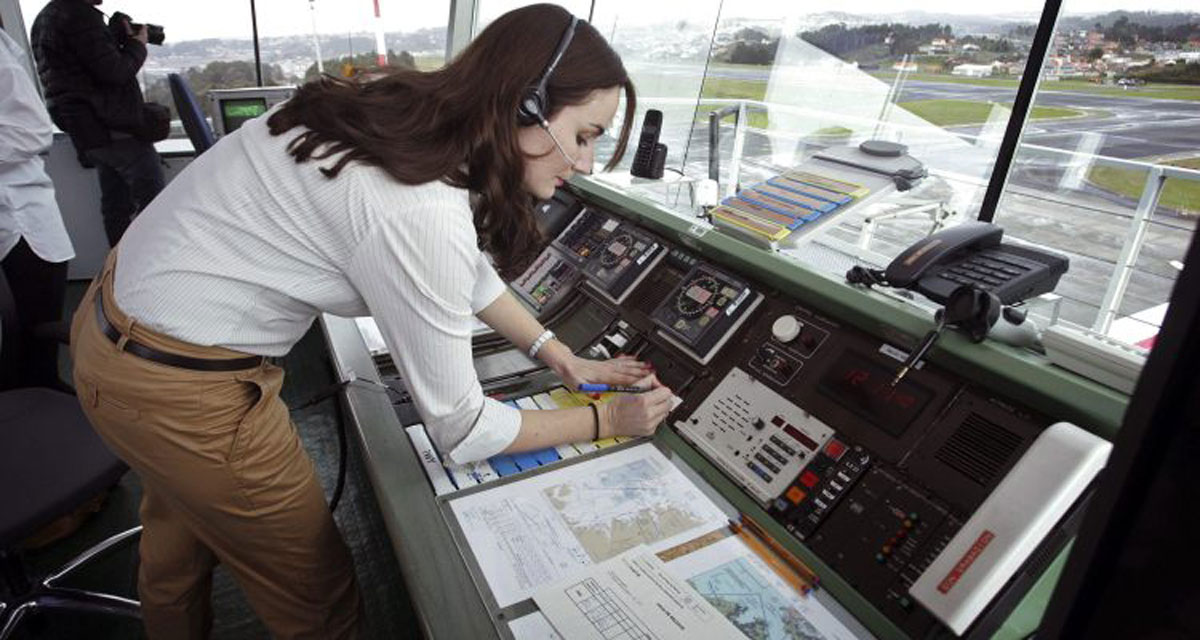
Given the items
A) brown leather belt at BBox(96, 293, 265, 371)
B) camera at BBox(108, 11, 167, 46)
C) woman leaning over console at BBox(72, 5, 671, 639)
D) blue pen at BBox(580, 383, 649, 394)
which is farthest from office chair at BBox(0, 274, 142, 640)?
camera at BBox(108, 11, 167, 46)

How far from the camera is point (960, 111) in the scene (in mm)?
2428

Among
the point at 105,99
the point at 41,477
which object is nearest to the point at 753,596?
the point at 41,477

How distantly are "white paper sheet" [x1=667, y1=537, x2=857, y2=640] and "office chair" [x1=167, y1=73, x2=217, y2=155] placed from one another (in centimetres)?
317

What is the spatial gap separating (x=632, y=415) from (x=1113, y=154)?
2207 millimetres

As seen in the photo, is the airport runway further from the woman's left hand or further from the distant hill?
the woman's left hand

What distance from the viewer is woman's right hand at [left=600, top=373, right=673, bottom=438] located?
44.3 inches

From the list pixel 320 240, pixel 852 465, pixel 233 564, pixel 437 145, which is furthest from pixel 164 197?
pixel 852 465

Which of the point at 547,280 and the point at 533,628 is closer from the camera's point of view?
the point at 533,628

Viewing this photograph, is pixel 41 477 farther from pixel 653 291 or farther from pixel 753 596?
pixel 753 596

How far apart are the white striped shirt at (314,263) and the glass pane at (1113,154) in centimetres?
156

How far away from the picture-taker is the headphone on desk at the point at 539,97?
94cm

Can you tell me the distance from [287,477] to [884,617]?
0.96 m

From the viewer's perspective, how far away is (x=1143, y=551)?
36 centimetres

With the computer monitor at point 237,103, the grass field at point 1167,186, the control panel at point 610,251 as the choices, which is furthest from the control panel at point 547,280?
the computer monitor at point 237,103
